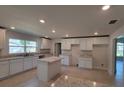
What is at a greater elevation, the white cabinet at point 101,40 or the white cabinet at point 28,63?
the white cabinet at point 101,40

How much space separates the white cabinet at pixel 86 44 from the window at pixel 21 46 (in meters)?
3.44

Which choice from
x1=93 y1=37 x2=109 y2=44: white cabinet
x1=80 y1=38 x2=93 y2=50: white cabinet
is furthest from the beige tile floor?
x1=80 y1=38 x2=93 y2=50: white cabinet

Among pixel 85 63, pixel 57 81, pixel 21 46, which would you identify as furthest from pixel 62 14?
pixel 85 63

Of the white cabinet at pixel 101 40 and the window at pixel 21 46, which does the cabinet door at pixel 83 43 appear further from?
the window at pixel 21 46

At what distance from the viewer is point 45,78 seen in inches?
166

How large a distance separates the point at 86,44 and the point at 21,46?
4.37 metres

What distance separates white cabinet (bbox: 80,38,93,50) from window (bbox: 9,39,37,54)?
3.44 m

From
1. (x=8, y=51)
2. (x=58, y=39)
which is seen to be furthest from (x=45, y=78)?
(x=58, y=39)

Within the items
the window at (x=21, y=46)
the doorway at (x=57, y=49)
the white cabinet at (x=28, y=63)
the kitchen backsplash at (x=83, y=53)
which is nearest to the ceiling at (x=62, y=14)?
the window at (x=21, y=46)

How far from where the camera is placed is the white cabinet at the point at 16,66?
4.66m

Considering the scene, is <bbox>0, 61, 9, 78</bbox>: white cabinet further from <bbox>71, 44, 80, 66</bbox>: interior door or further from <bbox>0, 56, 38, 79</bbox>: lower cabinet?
<bbox>71, 44, 80, 66</bbox>: interior door

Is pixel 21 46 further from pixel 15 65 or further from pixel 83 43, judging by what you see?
pixel 83 43
